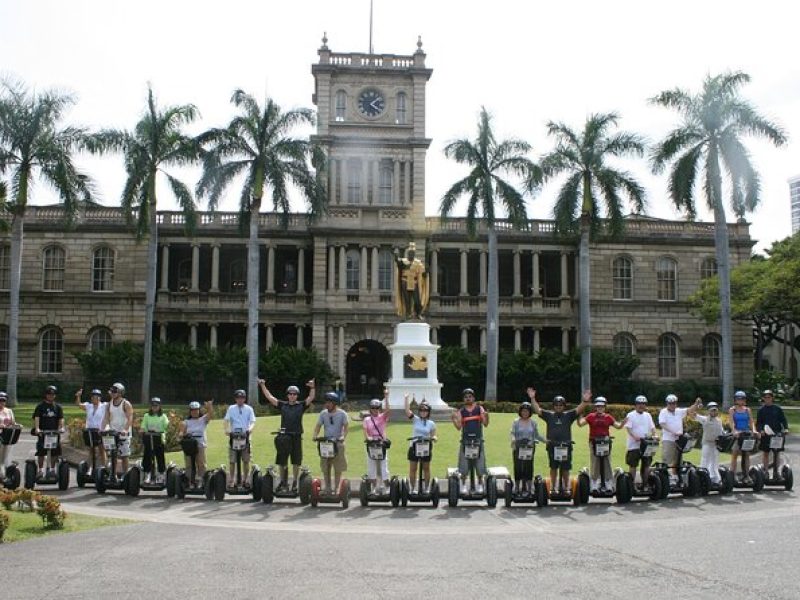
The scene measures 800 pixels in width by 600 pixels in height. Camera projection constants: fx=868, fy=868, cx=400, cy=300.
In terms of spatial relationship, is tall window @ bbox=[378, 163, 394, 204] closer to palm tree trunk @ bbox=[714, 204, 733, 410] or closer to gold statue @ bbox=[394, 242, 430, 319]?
palm tree trunk @ bbox=[714, 204, 733, 410]

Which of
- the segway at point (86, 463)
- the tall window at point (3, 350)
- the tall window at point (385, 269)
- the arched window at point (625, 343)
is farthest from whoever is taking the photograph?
the arched window at point (625, 343)

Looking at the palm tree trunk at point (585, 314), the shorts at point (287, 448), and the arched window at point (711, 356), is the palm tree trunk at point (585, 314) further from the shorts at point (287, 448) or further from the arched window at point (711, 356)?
the shorts at point (287, 448)

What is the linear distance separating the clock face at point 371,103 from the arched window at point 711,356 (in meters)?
22.1

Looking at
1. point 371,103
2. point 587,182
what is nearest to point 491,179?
point 587,182

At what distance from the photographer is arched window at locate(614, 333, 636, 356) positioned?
158 feet

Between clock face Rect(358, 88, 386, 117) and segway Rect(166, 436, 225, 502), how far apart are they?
34749 millimetres

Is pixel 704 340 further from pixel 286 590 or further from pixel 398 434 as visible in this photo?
pixel 286 590

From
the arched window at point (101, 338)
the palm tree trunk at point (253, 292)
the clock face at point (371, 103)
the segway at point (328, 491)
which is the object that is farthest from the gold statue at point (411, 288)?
the arched window at point (101, 338)

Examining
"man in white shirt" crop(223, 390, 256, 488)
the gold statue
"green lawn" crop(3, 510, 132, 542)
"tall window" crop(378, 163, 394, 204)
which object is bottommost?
"green lawn" crop(3, 510, 132, 542)

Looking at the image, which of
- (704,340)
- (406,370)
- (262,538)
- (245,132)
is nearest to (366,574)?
(262,538)

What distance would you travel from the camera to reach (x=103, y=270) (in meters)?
46.4

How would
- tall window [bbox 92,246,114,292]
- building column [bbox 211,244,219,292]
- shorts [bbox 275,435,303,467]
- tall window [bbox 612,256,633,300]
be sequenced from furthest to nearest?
tall window [bbox 612,256,633,300] < tall window [bbox 92,246,114,292] < building column [bbox 211,244,219,292] < shorts [bbox 275,435,303,467]

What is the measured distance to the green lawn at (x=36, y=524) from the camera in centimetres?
1087

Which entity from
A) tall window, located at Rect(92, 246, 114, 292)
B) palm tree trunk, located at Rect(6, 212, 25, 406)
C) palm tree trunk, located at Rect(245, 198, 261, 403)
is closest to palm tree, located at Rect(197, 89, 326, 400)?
palm tree trunk, located at Rect(245, 198, 261, 403)
